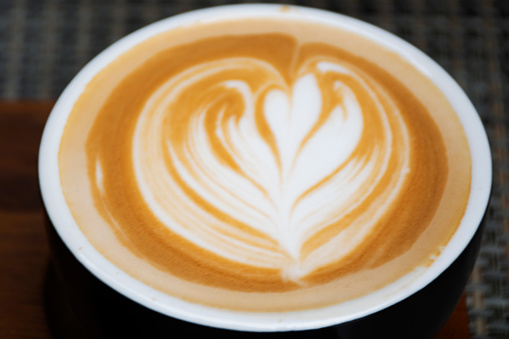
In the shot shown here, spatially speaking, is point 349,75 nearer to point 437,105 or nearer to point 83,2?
point 437,105

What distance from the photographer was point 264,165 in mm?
663

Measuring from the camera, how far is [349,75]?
0.75m

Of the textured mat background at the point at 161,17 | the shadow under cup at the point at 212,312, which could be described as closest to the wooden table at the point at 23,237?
the shadow under cup at the point at 212,312

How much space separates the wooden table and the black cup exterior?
134mm

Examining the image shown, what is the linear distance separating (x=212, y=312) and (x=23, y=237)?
34cm

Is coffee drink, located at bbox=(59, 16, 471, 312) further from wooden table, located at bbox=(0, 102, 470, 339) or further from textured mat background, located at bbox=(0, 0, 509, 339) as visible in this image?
textured mat background, located at bbox=(0, 0, 509, 339)

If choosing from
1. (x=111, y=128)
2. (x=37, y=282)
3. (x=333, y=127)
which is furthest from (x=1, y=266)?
(x=333, y=127)

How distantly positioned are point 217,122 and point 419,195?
0.65 feet

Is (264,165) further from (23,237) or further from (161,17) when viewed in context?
(161,17)

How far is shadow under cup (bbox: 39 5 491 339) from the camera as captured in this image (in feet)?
1.75

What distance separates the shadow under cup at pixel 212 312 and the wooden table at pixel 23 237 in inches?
5.3

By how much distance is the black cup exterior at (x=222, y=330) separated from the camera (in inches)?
21.2

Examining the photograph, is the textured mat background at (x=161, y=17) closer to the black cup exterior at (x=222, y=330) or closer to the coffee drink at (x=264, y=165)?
the coffee drink at (x=264, y=165)

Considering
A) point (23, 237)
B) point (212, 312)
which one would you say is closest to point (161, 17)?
point (23, 237)
